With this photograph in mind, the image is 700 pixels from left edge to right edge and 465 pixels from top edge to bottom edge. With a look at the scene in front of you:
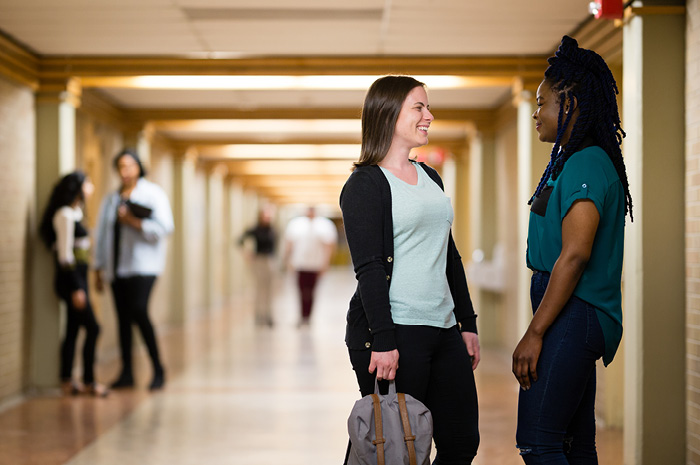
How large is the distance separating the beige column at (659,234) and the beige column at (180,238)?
8174 mm

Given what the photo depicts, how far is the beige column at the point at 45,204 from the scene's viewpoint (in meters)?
6.23

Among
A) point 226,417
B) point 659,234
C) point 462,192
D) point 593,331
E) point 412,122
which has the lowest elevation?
point 226,417

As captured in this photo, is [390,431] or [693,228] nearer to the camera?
[390,431]

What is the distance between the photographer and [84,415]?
17.9ft

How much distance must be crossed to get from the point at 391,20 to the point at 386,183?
2.98 metres

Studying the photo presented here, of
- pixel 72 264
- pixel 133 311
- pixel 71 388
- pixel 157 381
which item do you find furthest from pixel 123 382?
pixel 72 264

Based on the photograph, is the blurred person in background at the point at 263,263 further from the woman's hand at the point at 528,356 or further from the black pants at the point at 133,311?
the woman's hand at the point at 528,356

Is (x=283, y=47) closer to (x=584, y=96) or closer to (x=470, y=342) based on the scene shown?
(x=470, y=342)

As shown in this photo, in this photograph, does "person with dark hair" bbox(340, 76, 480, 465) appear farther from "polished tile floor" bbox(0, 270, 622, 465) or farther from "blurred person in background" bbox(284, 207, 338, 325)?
"blurred person in background" bbox(284, 207, 338, 325)

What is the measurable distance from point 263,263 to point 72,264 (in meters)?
5.67

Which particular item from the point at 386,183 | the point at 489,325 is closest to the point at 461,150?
the point at 489,325

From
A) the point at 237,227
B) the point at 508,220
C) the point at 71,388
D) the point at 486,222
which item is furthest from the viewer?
the point at 237,227

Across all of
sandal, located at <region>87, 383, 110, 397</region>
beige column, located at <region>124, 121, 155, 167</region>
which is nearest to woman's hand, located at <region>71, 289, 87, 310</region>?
sandal, located at <region>87, 383, 110, 397</region>

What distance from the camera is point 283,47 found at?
591 centimetres
